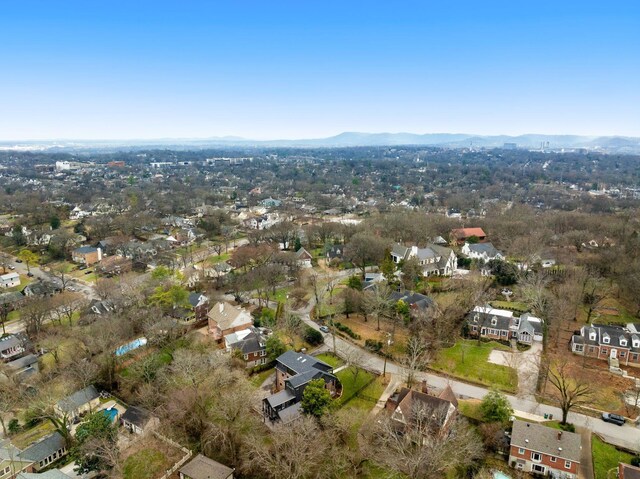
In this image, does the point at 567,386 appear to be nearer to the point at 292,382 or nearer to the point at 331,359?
the point at 331,359

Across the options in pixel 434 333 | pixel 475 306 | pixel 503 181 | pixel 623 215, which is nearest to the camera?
pixel 434 333

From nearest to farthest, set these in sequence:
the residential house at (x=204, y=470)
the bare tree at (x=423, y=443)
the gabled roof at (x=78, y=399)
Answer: the bare tree at (x=423, y=443)
the residential house at (x=204, y=470)
the gabled roof at (x=78, y=399)

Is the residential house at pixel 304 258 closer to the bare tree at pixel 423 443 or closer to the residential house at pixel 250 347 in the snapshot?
the residential house at pixel 250 347

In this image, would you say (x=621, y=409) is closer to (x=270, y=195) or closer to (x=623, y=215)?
(x=623, y=215)

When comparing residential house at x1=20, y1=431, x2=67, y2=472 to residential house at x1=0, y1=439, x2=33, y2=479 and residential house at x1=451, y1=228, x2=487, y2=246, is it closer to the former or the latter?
residential house at x1=0, y1=439, x2=33, y2=479

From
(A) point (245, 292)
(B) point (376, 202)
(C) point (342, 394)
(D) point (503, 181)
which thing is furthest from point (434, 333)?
(D) point (503, 181)

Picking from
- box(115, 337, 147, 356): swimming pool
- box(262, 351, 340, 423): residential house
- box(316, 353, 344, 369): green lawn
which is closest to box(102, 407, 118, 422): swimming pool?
box(115, 337, 147, 356): swimming pool

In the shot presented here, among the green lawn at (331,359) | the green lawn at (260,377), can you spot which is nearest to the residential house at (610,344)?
the green lawn at (331,359)

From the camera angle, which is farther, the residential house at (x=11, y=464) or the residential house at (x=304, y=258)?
the residential house at (x=304, y=258)
